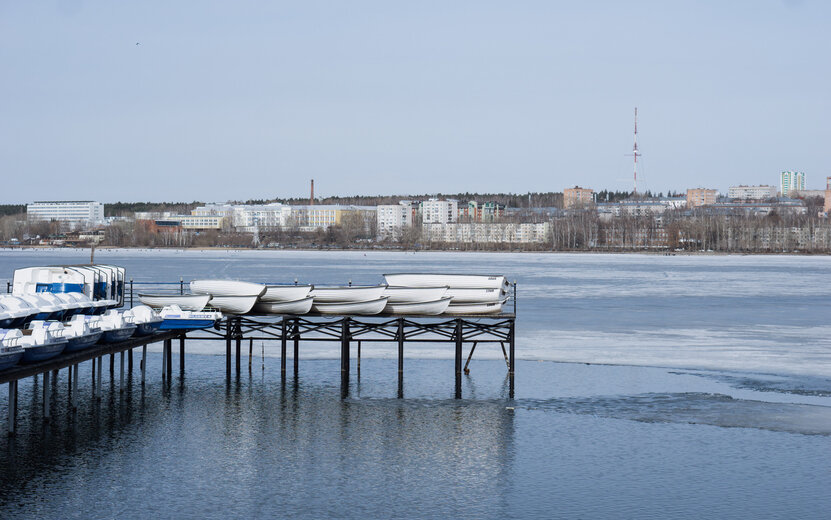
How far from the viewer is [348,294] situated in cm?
2548

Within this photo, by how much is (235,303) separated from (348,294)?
2959 millimetres

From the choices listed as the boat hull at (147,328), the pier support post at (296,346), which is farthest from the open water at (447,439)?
the boat hull at (147,328)

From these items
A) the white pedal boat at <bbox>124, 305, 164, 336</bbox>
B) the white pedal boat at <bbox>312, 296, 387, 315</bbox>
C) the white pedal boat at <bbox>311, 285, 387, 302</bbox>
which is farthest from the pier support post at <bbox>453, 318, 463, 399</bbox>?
the white pedal boat at <bbox>124, 305, 164, 336</bbox>

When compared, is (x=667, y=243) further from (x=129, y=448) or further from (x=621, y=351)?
(x=129, y=448)

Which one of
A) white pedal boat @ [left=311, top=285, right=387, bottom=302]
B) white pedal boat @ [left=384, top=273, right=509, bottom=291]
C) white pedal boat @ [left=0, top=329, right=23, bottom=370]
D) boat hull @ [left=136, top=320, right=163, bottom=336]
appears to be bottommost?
boat hull @ [left=136, top=320, right=163, bottom=336]

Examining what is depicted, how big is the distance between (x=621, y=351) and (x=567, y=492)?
49.3 feet

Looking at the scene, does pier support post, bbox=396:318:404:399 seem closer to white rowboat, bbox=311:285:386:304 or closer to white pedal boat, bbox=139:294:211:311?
white rowboat, bbox=311:285:386:304


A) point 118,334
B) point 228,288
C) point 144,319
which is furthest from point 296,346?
point 118,334

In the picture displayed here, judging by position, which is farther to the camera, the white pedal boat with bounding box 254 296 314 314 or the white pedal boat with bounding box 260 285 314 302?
the white pedal boat with bounding box 260 285 314 302

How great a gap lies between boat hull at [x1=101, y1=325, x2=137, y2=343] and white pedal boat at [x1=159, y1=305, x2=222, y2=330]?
5.99ft

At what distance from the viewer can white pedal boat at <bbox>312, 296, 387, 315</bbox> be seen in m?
25.2

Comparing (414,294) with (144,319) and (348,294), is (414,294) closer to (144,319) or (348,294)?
(348,294)

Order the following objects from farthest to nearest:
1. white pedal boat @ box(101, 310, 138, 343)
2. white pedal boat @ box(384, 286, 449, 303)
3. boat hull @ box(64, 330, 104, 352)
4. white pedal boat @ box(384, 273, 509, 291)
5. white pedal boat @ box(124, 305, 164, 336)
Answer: white pedal boat @ box(384, 273, 509, 291), white pedal boat @ box(384, 286, 449, 303), white pedal boat @ box(124, 305, 164, 336), white pedal boat @ box(101, 310, 138, 343), boat hull @ box(64, 330, 104, 352)

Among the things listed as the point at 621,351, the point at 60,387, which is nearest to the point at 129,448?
the point at 60,387
